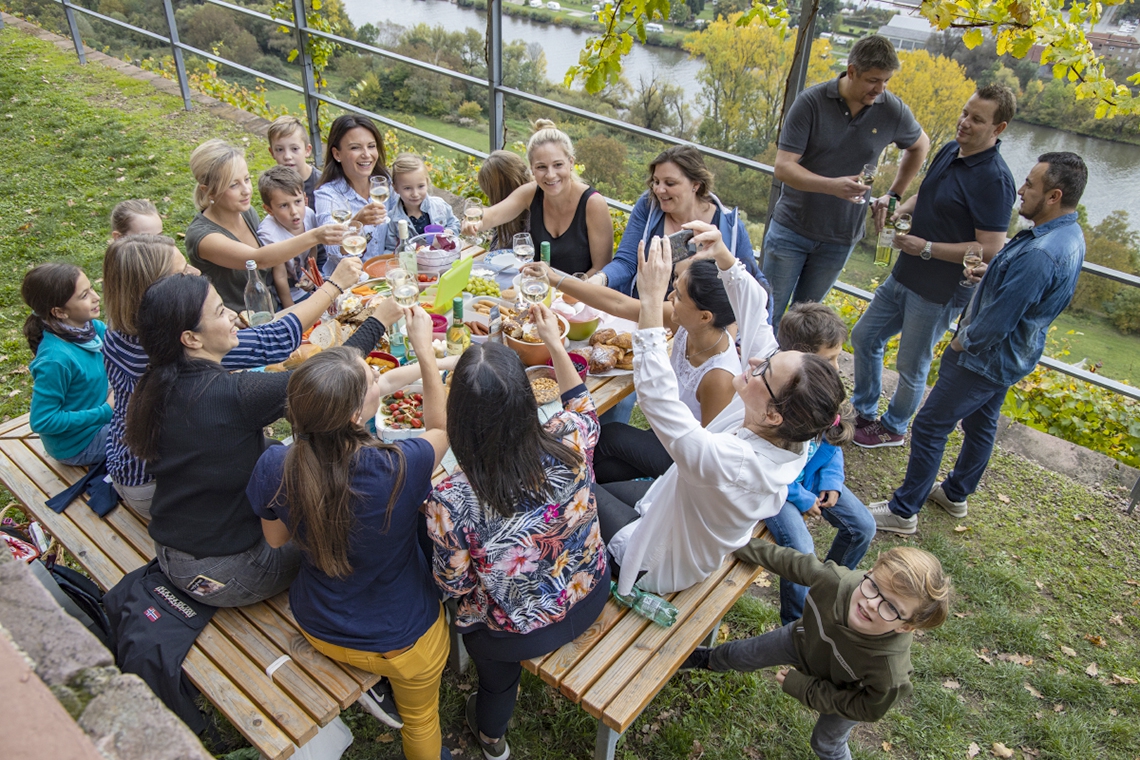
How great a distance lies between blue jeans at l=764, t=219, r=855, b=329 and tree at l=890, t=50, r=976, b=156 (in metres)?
1.32

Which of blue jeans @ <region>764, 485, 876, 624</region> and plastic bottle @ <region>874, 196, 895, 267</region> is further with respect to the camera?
plastic bottle @ <region>874, 196, 895, 267</region>

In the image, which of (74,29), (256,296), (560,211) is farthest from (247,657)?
(74,29)

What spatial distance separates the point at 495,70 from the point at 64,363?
4349 mm

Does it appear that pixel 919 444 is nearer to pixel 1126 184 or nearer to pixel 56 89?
pixel 1126 184

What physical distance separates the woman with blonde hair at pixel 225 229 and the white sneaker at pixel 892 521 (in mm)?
3336

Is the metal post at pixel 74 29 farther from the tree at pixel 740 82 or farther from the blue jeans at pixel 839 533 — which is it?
the blue jeans at pixel 839 533

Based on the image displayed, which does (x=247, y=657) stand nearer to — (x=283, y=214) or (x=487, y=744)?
(x=487, y=744)

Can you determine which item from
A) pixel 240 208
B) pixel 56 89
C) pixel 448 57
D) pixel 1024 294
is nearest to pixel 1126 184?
pixel 1024 294

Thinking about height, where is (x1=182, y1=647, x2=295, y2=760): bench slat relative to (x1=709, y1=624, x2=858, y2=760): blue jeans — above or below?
above

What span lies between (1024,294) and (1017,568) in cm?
148

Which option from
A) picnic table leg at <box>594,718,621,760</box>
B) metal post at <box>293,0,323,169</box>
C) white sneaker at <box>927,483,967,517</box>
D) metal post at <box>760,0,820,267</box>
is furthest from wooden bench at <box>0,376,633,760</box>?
metal post at <box>293,0,323,169</box>

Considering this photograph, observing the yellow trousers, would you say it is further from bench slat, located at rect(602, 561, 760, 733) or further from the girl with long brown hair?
bench slat, located at rect(602, 561, 760, 733)

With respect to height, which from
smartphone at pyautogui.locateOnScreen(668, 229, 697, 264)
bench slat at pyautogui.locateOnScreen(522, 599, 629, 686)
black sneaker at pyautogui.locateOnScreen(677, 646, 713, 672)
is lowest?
black sneaker at pyautogui.locateOnScreen(677, 646, 713, 672)

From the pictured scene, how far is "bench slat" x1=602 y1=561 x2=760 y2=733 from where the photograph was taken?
Answer: 2.29 m
